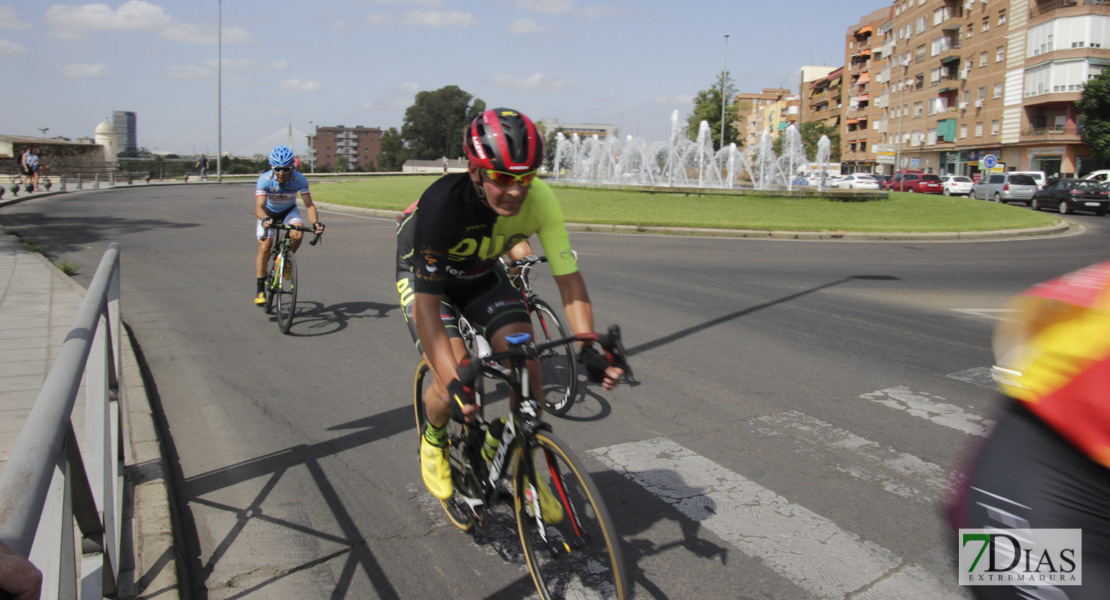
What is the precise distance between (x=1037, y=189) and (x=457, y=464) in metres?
41.2

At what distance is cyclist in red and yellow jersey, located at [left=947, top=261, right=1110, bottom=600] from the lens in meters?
1.64

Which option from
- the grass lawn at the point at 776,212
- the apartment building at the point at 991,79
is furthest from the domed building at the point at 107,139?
the apartment building at the point at 991,79

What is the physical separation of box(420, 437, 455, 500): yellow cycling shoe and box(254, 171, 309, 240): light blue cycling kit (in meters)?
5.40

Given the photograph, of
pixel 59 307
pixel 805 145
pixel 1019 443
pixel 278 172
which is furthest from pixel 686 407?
pixel 805 145

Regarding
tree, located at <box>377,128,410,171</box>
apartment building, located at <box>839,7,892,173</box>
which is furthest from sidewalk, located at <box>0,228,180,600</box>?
tree, located at <box>377,128,410,171</box>

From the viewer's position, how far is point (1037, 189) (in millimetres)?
36969

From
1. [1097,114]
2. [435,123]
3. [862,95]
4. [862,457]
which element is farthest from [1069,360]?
[435,123]

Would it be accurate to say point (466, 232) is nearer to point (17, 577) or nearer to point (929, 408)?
point (17, 577)

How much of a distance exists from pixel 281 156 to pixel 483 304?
549cm

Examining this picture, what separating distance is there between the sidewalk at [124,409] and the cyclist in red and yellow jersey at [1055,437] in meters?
2.84

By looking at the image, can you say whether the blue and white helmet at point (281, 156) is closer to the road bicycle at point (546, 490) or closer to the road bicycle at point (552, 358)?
the road bicycle at point (552, 358)

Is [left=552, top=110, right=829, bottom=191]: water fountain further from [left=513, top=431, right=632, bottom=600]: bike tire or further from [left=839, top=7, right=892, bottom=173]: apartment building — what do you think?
[left=839, top=7, right=892, bottom=173]: apartment building

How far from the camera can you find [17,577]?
4.15 feet

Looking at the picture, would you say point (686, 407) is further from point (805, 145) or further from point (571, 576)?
point (805, 145)
